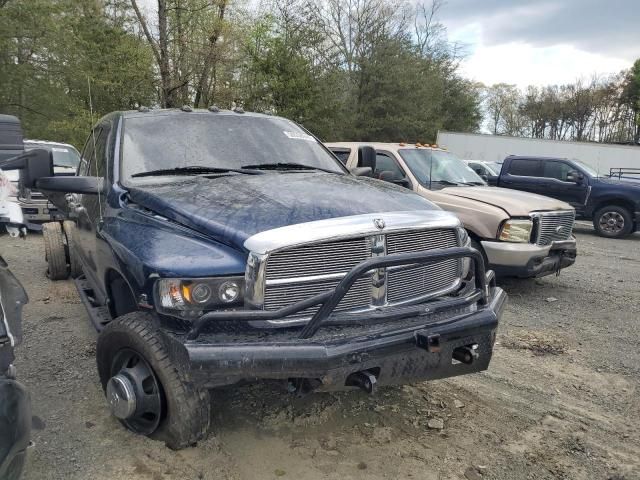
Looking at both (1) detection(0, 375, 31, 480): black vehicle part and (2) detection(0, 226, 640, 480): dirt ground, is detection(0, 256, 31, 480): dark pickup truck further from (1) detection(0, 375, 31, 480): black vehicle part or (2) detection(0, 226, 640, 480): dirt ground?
(2) detection(0, 226, 640, 480): dirt ground

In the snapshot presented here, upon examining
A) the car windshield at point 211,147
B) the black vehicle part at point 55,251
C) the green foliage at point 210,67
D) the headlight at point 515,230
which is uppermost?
the green foliage at point 210,67

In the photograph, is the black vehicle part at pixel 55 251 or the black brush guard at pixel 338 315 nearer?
the black brush guard at pixel 338 315

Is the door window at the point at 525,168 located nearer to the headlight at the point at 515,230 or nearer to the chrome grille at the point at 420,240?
the headlight at the point at 515,230

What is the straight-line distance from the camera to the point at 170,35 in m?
16.8

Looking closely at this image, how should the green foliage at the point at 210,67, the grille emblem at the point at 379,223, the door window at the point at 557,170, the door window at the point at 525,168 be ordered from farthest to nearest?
the green foliage at the point at 210,67
the door window at the point at 525,168
the door window at the point at 557,170
the grille emblem at the point at 379,223

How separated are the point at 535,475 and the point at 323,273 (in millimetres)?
1630

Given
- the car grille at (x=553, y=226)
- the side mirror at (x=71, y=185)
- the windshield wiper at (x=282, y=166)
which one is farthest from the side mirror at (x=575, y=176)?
the side mirror at (x=71, y=185)

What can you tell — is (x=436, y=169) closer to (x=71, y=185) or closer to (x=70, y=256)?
(x=70, y=256)

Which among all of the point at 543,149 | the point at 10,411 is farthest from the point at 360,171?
the point at 543,149

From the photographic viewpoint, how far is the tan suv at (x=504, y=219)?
603cm

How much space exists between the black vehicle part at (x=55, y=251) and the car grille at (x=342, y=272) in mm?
4982

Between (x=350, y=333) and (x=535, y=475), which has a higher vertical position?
(x=350, y=333)

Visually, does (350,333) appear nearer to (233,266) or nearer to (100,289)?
(233,266)

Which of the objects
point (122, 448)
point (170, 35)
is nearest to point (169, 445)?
point (122, 448)
